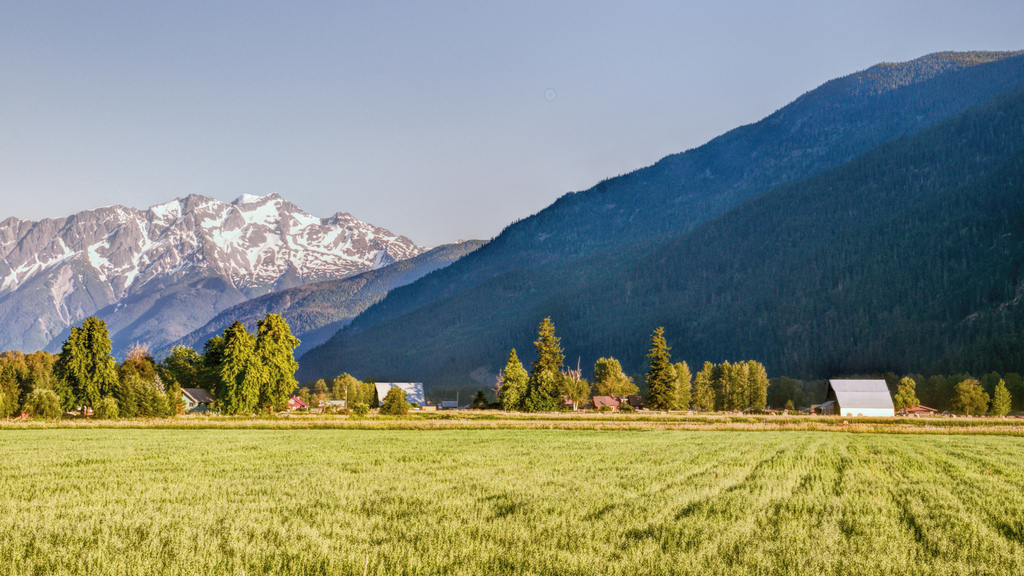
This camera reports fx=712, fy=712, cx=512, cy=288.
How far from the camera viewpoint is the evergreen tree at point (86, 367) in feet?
285

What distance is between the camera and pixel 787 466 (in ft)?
97.6

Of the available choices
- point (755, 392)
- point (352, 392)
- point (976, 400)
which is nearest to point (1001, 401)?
point (976, 400)

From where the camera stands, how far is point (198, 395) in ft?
390

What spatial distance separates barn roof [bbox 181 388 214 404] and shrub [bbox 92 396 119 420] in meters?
33.4

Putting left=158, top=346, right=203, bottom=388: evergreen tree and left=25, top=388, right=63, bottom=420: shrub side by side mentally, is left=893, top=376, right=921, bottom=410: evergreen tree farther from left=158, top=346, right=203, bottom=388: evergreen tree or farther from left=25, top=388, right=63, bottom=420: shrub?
left=25, top=388, right=63, bottom=420: shrub

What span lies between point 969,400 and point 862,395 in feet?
64.4

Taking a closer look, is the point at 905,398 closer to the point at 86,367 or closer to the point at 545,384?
the point at 545,384

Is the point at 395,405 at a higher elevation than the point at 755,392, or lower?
higher

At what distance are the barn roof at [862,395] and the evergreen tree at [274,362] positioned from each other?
101086 mm

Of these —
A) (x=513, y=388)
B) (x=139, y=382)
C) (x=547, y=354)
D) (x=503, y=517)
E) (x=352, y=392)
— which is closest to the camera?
(x=503, y=517)

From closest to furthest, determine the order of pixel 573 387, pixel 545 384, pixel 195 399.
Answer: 1. pixel 545 384
2. pixel 195 399
3. pixel 573 387

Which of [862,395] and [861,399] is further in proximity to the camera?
[862,395]

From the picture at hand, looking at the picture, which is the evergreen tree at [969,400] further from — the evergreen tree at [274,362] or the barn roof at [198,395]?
the barn roof at [198,395]

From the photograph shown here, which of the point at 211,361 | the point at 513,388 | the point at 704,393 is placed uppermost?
the point at 211,361
